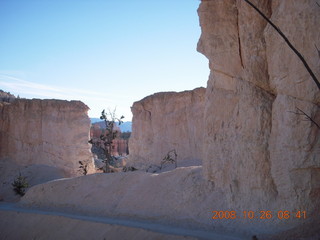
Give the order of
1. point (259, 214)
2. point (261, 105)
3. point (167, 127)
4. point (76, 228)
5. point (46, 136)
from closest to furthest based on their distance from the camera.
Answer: point (259, 214)
point (261, 105)
point (76, 228)
point (167, 127)
point (46, 136)

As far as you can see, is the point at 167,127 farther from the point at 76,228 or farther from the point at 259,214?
the point at 259,214

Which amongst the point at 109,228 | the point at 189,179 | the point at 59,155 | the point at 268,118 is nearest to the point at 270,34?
the point at 268,118

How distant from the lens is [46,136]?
29438 mm

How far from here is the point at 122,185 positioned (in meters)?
17.3

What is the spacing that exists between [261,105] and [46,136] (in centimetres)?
2161

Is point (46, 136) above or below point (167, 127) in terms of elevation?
below

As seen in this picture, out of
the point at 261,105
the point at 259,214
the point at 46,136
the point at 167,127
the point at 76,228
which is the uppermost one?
the point at 261,105

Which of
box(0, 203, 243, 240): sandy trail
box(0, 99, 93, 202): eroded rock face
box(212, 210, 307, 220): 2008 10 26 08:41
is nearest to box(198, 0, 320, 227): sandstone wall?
box(212, 210, 307, 220): 2008 10 26 08:41

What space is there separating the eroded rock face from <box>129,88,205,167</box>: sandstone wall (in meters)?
4.32

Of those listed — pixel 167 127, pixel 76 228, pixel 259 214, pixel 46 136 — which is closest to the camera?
pixel 259 214

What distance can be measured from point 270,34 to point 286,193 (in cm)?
472

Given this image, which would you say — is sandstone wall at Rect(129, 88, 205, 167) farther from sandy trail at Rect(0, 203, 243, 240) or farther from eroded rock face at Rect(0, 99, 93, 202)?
sandy trail at Rect(0, 203, 243, 240)

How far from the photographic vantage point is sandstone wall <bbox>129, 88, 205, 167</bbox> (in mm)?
25344

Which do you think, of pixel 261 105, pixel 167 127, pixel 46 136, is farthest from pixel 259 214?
pixel 46 136
